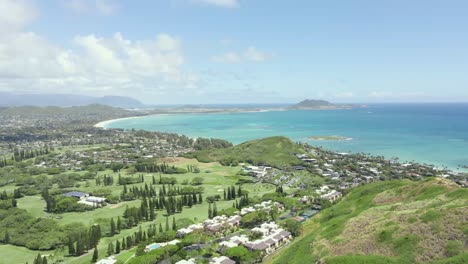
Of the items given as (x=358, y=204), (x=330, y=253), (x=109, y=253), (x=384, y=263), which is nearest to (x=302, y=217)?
(x=358, y=204)

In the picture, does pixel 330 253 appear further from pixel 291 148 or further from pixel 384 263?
pixel 291 148

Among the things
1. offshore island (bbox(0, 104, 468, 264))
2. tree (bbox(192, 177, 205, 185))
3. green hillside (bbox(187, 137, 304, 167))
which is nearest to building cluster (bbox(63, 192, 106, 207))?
offshore island (bbox(0, 104, 468, 264))

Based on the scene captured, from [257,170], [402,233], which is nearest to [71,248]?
[402,233]

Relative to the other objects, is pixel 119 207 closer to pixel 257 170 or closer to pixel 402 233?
pixel 257 170

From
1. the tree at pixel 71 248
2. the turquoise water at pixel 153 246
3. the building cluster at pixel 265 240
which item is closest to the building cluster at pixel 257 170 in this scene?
the building cluster at pixel 265 240

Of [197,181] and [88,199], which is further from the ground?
[88,199]

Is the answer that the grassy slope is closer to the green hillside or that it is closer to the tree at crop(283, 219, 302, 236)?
the tree at crop(283, 219, 302, 236)
